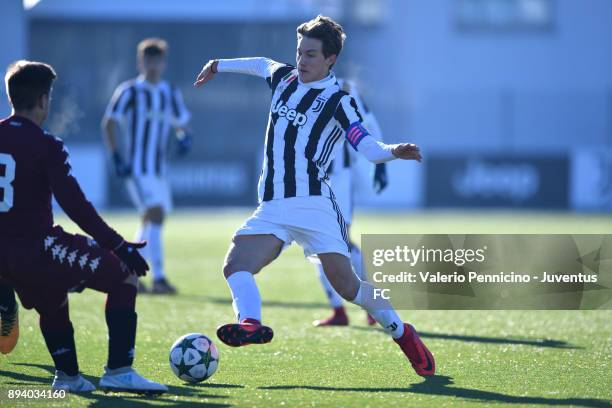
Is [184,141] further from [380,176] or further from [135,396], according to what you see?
[135,396]

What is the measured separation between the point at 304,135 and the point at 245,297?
3.16ft

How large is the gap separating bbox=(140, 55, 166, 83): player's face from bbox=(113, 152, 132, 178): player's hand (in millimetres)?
867

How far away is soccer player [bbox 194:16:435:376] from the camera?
6.11m

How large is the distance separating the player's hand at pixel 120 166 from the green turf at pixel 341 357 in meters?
1.31

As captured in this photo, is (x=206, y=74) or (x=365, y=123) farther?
(x=365, y=123)

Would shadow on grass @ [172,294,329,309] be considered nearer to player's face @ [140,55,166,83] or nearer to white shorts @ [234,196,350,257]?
player's face @ [140,55,166,83]

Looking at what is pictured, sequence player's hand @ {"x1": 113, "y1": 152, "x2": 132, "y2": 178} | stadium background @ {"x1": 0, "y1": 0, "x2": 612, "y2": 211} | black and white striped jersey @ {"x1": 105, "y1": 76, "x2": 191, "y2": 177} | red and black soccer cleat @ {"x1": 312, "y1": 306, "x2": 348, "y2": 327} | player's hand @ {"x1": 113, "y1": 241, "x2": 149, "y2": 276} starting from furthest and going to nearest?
1. stadium background @ {"x1": 0, "y1": 0, "x2": 612, "y2": 211}
2. black and white striped jersey @ {"x1": 105, "y1": 76, "x2": 191, "y2": 177}
3. player's hand @ {"x1": 113, "y1": 152, "x2": 132, "y2": 178}
4. red and black soccer cleat @ {"x1": 312, "y1": 306, "x2": 348, "y2": 327}
5. player's hand @ {"x1": 113, "y1": 241, "x2": 149, "y2": 276}

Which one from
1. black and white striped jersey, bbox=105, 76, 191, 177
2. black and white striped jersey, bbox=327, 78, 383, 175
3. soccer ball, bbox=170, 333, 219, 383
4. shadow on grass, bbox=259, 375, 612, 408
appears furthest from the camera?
black and white striped jersey, bbox=105, 76, 191, 177

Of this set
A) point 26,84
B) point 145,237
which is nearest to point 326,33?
point 26,84

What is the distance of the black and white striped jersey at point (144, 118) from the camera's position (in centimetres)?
1162

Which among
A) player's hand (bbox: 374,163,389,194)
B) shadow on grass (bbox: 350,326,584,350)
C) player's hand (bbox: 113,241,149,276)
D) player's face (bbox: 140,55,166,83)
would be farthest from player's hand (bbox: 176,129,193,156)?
player's hand (bbox: 113,241,149,276)

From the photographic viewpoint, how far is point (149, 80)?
11.6 metres

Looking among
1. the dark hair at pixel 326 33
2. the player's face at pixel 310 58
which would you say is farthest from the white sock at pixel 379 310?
the dark hair at pixel 326 33

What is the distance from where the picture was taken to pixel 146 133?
11.7m
